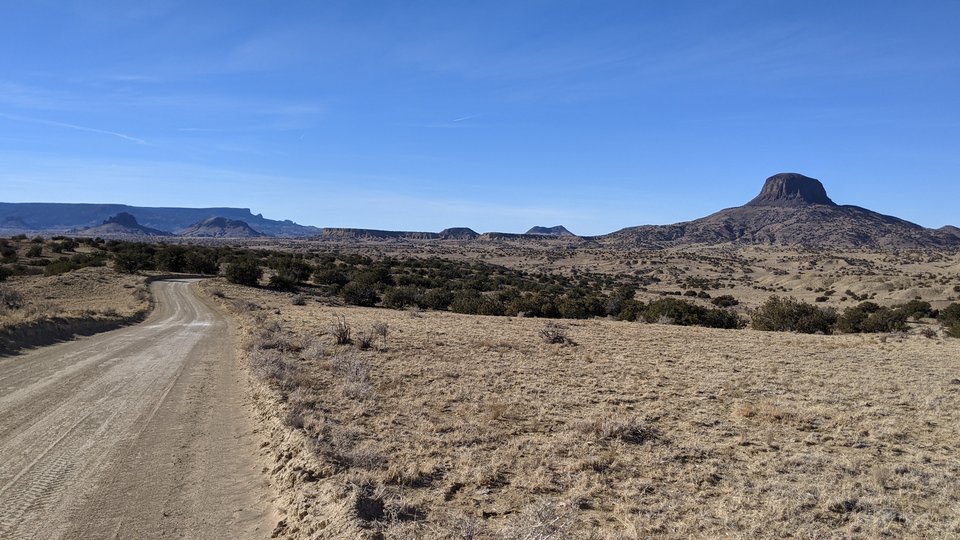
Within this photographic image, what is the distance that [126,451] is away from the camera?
8992 millimetres

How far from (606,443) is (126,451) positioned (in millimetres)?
7588

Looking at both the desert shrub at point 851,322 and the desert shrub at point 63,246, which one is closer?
the desert shrub at point 851,322

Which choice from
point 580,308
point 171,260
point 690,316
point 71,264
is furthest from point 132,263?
point 690,316

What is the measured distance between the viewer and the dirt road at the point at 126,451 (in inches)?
264

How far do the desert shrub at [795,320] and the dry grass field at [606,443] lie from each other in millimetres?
12554

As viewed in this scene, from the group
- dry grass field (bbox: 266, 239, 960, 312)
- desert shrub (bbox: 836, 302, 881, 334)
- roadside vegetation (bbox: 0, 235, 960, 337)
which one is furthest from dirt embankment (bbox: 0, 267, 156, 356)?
dry grass field (bbox: 266, 239, 960, 312)

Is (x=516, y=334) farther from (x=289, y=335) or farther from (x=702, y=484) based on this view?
(x=702, y=484)

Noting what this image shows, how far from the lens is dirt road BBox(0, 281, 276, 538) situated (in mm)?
6707

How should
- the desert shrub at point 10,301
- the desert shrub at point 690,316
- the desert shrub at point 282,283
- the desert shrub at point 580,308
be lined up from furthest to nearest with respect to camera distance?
the desert shrub at point 282,283
the desert shrub at point 580,308
the desert shrub at point 690,316
the desert shrub at point 10,301

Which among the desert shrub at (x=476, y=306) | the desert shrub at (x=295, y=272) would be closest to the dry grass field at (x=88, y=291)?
the desert shrub at (x=295, y=272)

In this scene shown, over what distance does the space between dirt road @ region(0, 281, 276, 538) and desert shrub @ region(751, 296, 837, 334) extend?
94.6ft

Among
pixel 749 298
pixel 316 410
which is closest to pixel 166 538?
pixel 316 410

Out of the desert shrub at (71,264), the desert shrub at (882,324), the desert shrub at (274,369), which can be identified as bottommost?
the desert shrub at (71,264)

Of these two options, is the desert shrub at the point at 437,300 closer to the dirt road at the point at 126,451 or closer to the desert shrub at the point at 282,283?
the desert shrub at the point at 282,283
